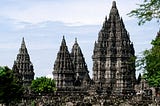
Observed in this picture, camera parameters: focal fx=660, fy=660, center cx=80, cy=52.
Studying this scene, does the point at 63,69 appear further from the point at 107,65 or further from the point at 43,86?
the point at 107,65

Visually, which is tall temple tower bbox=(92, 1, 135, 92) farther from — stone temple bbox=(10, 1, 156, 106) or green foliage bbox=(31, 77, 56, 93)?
green foliage bbox=(31, 77, 56, 93)

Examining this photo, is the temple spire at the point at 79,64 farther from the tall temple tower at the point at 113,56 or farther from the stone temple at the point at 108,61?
the tall temple tower at the point at 113,56

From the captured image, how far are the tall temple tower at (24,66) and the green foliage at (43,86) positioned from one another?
25.4 feet

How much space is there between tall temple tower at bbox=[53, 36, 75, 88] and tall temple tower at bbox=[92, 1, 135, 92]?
534 centimetres

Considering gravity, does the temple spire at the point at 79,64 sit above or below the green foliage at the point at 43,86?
above

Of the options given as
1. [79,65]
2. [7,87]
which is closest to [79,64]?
[79,65]

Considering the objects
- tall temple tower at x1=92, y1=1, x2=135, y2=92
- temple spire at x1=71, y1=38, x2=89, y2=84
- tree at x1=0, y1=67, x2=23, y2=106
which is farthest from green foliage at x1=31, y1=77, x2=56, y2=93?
tree at x1=0, y1=67, x2=23, y2=106

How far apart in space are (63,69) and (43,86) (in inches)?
214

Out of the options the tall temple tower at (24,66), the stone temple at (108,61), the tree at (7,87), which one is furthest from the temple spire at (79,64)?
the tree at (7,87)

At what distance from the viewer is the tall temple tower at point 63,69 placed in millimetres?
136875

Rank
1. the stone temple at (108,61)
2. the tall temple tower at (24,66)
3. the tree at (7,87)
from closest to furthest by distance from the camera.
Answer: the tree at (7,87), the stone temple at (108,61), the tall temple tower at (24,66)

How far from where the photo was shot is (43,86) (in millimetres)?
136500

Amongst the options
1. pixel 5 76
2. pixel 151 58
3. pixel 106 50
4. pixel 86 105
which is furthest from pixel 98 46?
pixel 151 58

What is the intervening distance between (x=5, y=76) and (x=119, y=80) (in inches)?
1986
